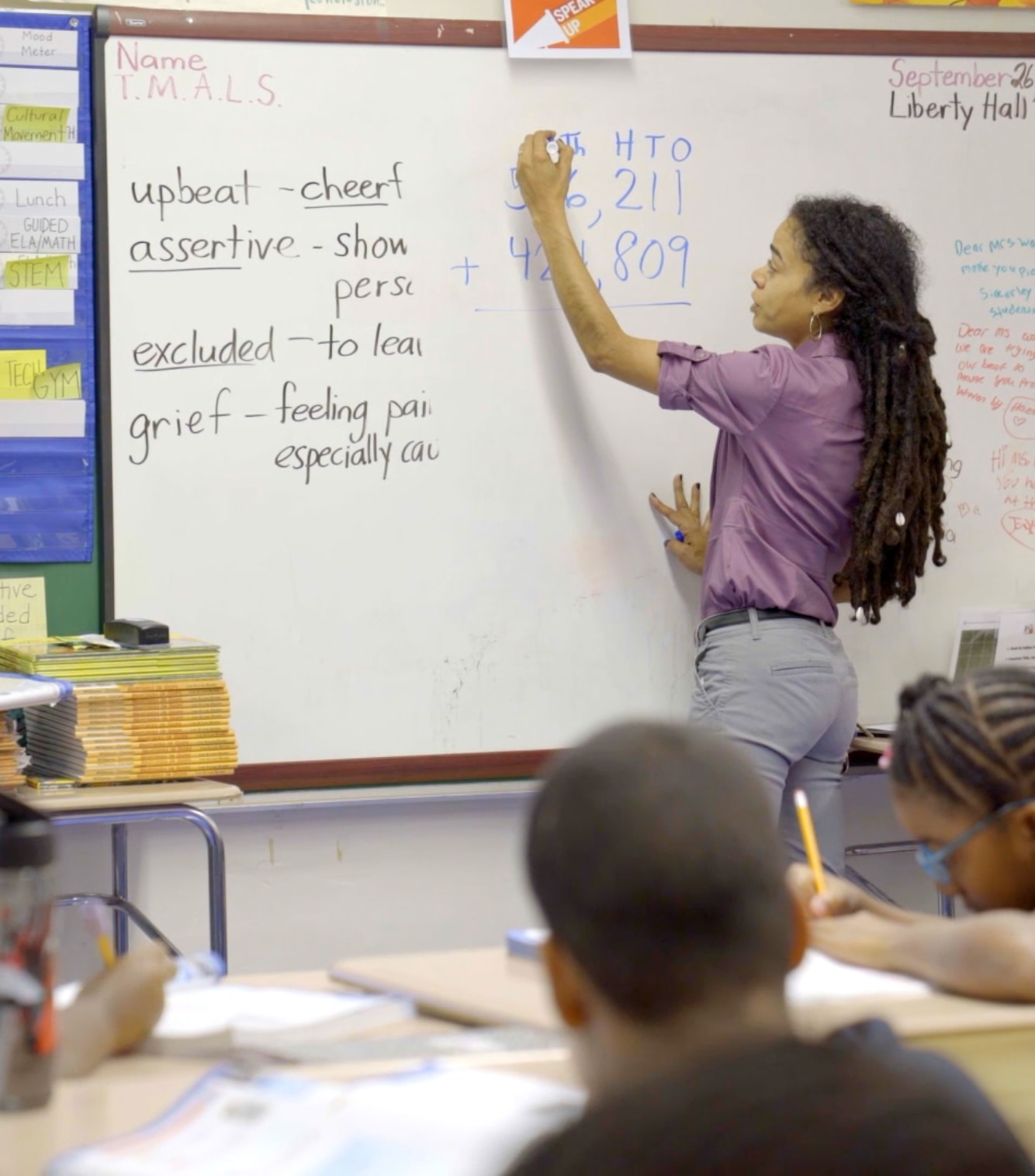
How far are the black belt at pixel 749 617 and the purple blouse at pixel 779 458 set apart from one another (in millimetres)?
12

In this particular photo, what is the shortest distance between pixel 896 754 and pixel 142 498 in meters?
1.79

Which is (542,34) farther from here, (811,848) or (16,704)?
(811,848)

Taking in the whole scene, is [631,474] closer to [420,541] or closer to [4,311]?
[420,541]

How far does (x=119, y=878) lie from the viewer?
2.99 m

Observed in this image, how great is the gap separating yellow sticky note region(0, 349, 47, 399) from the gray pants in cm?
136

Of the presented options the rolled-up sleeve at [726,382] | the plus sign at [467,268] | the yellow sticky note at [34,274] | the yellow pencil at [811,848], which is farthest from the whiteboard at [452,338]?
the yellow pencil at [811,848]

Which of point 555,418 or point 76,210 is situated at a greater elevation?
point 76,210

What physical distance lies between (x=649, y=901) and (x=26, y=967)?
1.73ft

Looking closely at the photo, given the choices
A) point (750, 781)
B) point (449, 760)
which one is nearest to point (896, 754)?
point (750, 781)

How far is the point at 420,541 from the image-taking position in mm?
3100

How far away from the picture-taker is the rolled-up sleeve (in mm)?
2754

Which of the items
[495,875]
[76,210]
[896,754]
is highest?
[76,210]

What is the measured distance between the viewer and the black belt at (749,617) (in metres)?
2.82

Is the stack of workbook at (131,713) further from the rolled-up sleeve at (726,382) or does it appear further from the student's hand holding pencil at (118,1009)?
the student's hand holding pencil at (118,1009)
